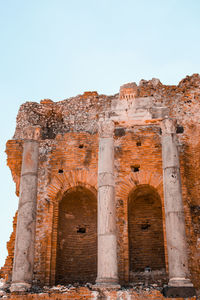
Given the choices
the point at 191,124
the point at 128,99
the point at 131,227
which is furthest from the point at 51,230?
the point at 191,124

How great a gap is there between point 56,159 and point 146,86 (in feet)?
14.4

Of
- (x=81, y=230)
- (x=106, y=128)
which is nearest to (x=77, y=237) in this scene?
(x=81, y=230)

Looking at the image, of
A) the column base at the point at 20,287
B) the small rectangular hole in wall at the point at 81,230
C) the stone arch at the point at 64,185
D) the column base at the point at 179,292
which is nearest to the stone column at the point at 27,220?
the column base at the point at 20,287

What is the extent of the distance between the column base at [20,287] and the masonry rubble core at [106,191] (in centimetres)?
4

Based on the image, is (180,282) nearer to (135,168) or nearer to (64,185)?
(135,168)

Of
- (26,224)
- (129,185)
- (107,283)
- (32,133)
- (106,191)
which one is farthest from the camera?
(129,185)

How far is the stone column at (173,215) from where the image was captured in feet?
36.1

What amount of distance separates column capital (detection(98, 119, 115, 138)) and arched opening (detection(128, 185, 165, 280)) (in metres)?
2.59

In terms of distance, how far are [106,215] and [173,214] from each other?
187 cm

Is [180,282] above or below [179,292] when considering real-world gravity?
above

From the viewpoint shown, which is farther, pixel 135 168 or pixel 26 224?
pixel 135 168

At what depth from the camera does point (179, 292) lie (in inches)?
421

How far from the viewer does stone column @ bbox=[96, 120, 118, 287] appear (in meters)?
11.1

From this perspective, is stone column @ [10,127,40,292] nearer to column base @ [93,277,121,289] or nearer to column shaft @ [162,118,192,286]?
column base @ [93,277,121,289]
